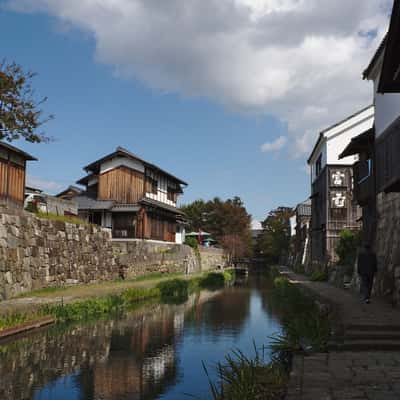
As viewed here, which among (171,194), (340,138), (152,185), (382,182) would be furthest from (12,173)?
(171,194)

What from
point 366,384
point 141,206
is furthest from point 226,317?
point 141,206

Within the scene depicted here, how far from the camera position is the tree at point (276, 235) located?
7606 centimetres

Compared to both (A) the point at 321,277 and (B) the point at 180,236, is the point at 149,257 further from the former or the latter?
(B) the point at 180,236

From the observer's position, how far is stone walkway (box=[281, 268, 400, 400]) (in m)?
6.16

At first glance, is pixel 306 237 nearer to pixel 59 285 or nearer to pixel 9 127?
pixel 59 285

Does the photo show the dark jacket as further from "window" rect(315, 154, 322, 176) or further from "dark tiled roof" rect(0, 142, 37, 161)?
"window" rect(315, 154, 322, 176)

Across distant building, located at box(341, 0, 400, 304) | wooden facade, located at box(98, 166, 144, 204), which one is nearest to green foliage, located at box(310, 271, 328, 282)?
distant building, located at box(341, 0, 400, 304)

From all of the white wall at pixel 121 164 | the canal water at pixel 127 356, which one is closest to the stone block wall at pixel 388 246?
the canal water at pixel 127 356

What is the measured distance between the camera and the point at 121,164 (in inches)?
1558

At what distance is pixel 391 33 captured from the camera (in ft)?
29.1

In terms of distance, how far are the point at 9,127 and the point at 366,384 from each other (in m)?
16.0

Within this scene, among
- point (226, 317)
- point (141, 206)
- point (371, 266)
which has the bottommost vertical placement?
point (226, 317)

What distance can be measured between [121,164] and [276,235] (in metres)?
42.4

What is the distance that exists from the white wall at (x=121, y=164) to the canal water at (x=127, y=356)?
71.4ft
